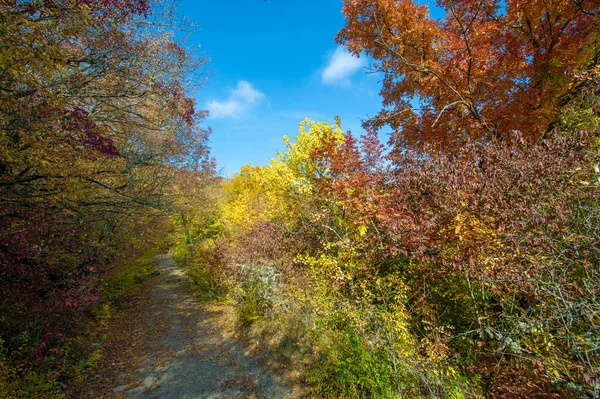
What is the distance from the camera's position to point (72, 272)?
6.05m

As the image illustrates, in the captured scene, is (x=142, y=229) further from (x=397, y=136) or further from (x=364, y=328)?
(x=397, y=136)

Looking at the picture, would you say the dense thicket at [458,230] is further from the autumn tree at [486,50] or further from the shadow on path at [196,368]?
the shadow on path at [196,368]

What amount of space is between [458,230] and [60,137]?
23.0 feet

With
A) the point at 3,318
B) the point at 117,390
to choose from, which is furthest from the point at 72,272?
the point at 117,390

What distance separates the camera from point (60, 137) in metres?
4.28

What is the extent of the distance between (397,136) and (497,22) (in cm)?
353

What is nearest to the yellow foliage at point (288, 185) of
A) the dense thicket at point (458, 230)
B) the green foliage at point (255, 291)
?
the dense thicket at point (458, 230)

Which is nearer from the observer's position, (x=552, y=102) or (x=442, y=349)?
(x=442, y=349)

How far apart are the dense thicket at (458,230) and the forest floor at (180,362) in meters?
1.00

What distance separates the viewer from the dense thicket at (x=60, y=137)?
3367mm

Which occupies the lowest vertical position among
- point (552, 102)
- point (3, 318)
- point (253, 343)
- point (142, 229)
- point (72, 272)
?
point (253, 343)

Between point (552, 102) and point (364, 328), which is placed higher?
point (552, 102)

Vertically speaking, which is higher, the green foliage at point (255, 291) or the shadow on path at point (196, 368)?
the green foliage at point (255, 291)

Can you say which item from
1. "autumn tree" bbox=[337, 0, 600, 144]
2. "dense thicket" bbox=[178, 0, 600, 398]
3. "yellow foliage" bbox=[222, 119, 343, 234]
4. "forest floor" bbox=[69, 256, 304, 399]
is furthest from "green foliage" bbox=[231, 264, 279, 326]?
"autumn tree" bbox=[337, 0, 600, 144]
